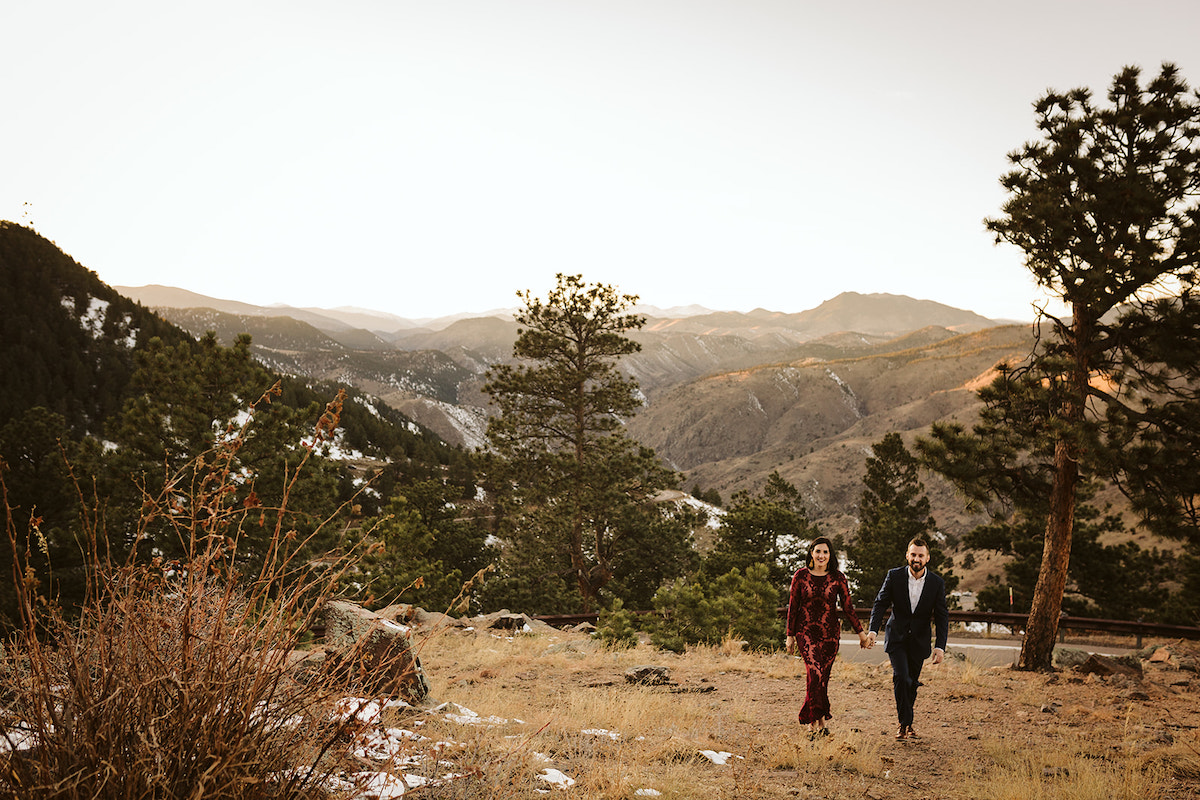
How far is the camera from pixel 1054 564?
437 inches

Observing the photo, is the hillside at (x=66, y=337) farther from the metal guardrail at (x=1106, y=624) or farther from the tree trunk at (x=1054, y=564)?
the tree trunk at (x=1054, y=564)

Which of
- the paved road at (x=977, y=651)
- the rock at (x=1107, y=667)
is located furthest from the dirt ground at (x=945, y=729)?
the paved road at (x=977, y=651)

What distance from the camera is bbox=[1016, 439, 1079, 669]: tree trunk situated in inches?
433

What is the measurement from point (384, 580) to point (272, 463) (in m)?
4.67

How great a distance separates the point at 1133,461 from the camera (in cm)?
968

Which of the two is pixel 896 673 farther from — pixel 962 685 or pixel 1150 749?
pixel 962 685

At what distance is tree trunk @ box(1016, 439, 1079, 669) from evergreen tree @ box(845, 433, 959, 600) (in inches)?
579

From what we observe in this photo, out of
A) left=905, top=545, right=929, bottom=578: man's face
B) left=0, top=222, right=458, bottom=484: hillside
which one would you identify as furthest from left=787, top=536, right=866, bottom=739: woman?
left=0, top=222, right=458, bottom=484: hillside

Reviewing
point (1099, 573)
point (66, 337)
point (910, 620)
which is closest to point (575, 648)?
point (910, 620)

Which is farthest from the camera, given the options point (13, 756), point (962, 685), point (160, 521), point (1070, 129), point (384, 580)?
point (384, 580)

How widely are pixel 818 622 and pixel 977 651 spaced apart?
40.5 feet

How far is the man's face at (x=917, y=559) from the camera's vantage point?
6559 millimetres

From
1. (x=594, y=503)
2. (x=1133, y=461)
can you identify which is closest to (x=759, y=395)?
(x=594, y=503)

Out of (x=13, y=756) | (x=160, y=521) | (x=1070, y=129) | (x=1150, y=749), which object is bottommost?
(x=160, y=521)
